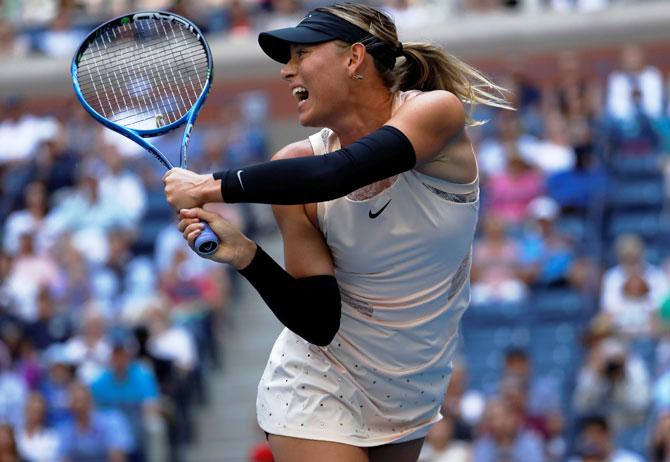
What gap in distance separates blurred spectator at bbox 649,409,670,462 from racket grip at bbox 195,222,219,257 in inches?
185

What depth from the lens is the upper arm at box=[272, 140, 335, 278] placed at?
3.91 meters

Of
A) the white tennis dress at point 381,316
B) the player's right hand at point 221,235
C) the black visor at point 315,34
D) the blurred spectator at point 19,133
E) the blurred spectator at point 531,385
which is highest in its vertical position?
the black visor at point 315,34

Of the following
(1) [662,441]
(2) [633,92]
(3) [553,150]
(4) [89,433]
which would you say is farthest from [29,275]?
(1) [662,441]

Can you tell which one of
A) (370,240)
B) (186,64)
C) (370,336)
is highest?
(186,64)

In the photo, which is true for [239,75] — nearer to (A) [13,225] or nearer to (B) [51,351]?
(A) [13,225]

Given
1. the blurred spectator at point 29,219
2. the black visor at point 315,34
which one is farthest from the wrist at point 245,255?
the blurred spectator at point 29,219

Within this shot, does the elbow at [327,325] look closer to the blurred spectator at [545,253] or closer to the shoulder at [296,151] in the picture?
the shoulder at [296,151]

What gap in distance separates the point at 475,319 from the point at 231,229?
5.93 m

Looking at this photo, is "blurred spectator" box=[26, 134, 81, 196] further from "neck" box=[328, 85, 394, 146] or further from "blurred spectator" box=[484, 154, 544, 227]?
"neck" box=[328, 85, 394, 146]

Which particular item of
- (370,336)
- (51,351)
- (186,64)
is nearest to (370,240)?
(370,336)

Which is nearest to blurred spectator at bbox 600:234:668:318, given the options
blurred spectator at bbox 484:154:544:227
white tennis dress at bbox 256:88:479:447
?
blurred spectator at bbox 484:154:544:227

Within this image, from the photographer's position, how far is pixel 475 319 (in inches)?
375

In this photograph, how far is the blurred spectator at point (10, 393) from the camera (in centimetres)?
944

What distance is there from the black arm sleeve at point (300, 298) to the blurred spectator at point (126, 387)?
17.6 feet
